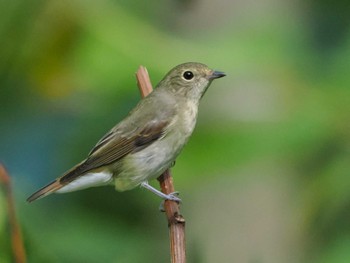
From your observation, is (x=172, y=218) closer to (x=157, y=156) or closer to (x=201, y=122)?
(x=157, y=156)

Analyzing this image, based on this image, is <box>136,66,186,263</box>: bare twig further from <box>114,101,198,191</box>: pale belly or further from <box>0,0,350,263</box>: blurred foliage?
<box>0,0,350,263</box>: blurred foliage

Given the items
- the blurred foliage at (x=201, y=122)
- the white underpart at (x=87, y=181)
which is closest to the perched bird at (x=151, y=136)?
the white underpart at (x=87, y=181)

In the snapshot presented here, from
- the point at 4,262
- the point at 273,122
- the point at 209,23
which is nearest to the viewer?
the point at 4,262

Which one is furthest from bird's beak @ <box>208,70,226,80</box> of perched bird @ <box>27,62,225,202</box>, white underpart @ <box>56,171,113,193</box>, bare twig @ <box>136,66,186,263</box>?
white underpart @ <box>56,171,113,193</box>

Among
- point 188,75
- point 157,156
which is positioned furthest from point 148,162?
point 188,75

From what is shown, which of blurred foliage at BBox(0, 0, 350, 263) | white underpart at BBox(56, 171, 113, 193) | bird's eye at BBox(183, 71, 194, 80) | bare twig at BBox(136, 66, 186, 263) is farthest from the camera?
blurred foliage at BBox(0, 0, 350, 263)

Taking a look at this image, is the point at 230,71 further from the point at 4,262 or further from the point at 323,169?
the point at 4,262

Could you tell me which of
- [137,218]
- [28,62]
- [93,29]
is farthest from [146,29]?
[137,218]
